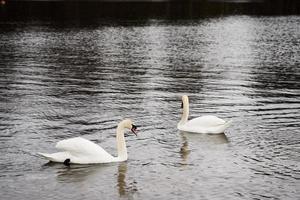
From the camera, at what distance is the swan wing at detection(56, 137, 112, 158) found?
19078mm

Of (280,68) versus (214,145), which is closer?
(214,145)

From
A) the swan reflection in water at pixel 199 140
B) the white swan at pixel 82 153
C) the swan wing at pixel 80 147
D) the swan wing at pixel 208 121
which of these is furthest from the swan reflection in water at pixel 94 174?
the swan wing at pixel 208 121

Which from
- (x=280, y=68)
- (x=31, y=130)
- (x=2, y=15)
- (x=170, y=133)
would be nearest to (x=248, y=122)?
(x=170, y=133)

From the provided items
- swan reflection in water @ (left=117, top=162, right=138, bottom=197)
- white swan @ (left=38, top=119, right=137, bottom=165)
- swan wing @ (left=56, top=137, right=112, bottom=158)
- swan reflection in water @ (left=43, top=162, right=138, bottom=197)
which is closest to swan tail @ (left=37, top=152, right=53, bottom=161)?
white swan @ (left=38, top=119, right=137, bottom=165)

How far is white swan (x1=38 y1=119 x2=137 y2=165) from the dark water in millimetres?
257

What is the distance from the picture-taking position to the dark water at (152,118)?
58.2 feet

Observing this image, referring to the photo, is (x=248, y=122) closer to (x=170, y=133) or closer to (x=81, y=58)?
(x=170, y=133)

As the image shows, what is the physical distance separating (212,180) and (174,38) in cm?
5573

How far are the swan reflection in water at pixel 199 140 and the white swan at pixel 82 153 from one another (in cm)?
239

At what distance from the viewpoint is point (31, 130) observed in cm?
2369

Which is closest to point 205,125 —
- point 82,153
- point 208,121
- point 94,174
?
point 208,121

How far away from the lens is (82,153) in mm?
19391

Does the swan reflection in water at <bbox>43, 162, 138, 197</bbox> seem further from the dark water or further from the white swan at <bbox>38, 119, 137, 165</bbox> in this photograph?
the white swan at <bbox>38, 119, 137, 165</bbox>

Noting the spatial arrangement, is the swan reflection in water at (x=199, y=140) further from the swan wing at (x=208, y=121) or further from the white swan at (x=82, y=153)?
the white swan at (x=82, y=153)
